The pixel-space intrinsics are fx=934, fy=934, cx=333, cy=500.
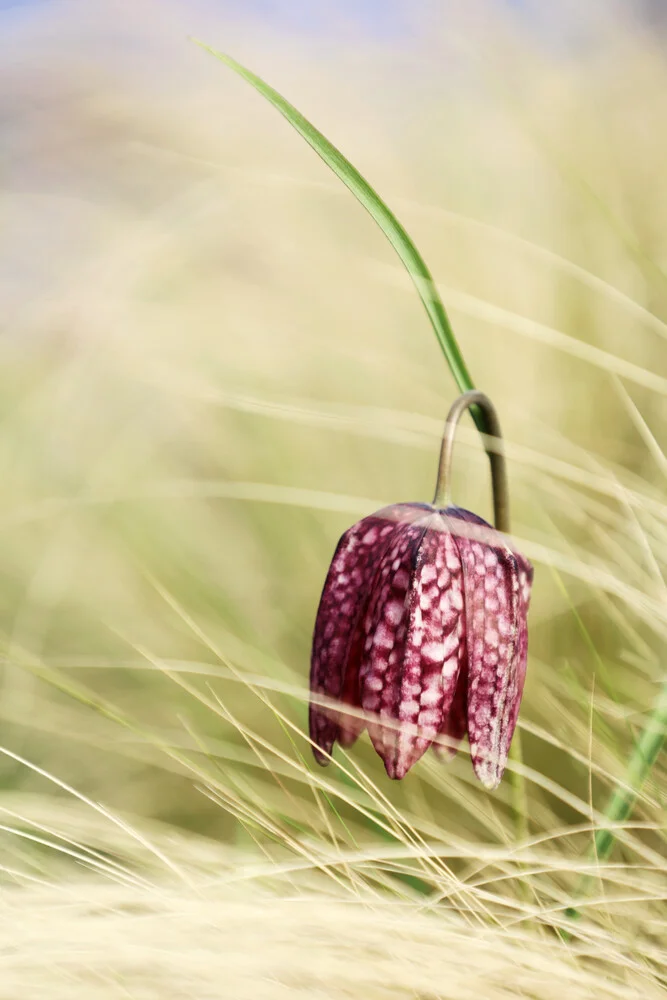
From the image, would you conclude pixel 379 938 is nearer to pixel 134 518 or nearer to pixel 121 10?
pixel 134 518

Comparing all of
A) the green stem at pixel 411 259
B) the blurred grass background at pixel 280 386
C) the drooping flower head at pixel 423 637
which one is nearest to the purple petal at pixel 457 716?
the drooping flower head at pixel 423 637

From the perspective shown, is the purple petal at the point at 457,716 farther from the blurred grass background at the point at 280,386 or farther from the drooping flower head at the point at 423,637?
the blurred grass background at the point at 280,386

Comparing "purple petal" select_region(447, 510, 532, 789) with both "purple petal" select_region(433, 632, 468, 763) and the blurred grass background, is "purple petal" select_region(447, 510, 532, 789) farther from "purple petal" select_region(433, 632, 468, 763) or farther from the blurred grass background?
the blurred grass background

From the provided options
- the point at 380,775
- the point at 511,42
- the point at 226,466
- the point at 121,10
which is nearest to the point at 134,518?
the point at 226,466

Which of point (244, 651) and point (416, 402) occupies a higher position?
point (416, 402)

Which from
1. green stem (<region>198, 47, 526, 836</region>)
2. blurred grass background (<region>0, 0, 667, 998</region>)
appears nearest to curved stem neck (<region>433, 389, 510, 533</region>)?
green stem (<region>198, 47, 526, 836</region>)

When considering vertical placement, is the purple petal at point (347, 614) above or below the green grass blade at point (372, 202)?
below
